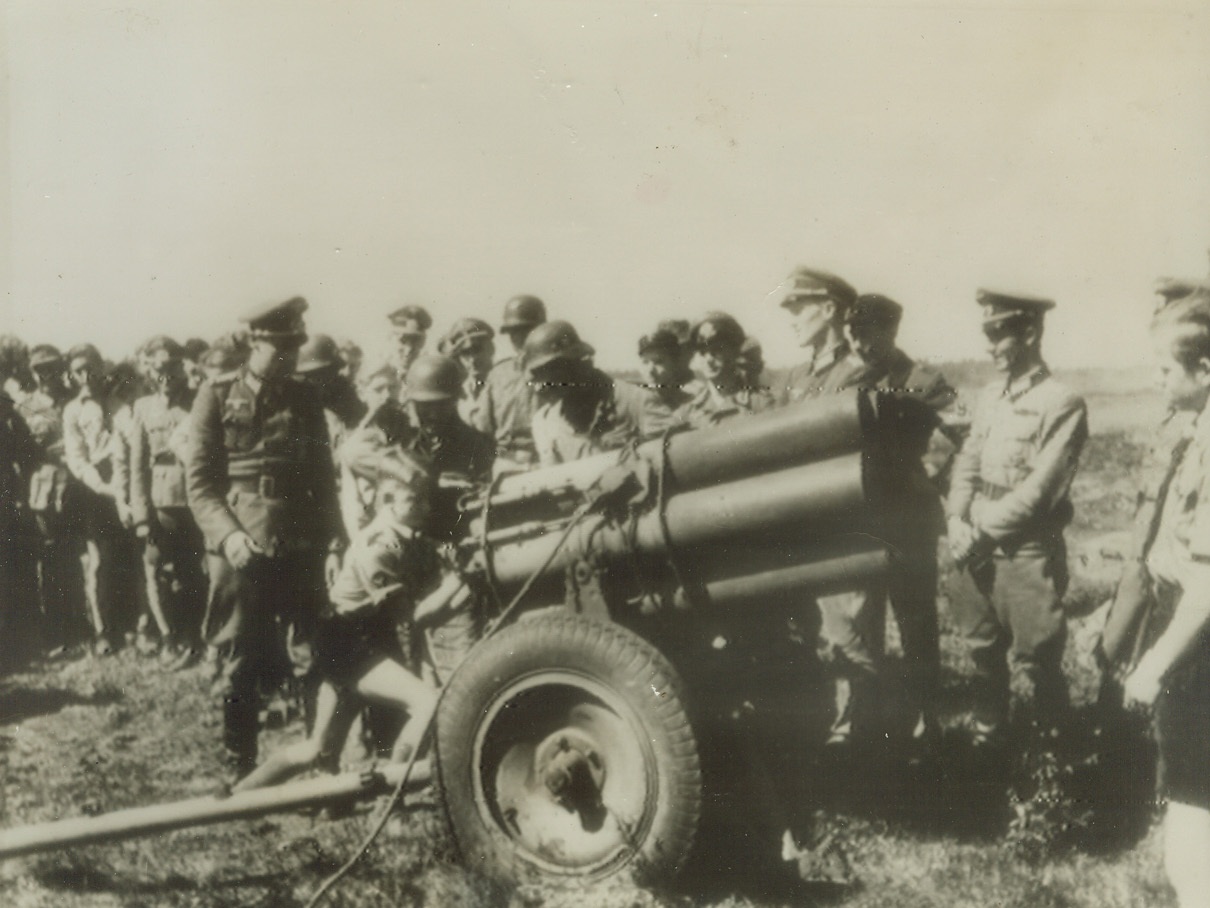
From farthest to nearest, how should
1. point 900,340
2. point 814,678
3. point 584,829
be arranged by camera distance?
point 814,678
point 900,340
point 584,829

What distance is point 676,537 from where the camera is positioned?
3.66m

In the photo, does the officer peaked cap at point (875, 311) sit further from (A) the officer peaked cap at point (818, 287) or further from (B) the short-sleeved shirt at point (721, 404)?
(B) the short-sleeved shirt at point (721, 404)

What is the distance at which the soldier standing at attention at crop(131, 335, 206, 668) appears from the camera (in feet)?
17.0

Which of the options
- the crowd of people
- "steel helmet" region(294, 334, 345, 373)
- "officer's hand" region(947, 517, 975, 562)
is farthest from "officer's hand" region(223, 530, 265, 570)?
"officer's hand" region(947, 517, 975, 562)

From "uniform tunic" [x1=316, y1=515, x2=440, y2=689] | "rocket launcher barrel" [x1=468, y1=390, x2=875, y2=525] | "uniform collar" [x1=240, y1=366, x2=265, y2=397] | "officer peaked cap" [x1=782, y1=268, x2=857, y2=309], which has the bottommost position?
"uniform tunic" [x1=316, y1=515, x2=440, y2=689]

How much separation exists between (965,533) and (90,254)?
381cm

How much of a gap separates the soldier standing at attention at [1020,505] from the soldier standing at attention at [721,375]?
0.86m

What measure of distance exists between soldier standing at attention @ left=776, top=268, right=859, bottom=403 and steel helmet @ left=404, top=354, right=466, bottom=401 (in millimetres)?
1370

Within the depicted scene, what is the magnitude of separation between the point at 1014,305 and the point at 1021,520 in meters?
0.80

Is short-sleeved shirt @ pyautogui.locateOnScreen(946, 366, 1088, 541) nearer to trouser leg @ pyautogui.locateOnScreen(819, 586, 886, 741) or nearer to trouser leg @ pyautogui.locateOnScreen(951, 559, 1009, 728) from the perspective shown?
trouser leg @ pyautogui.locateOnScreen(951, 559, 1009, 728)

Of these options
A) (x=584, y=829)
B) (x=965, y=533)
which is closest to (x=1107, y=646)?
(x=965, y=533)

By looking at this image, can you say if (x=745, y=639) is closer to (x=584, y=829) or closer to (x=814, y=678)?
(x=814, y=678)

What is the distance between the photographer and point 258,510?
444 cm

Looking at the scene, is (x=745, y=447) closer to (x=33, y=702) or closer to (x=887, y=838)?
(x=887, y=838)
